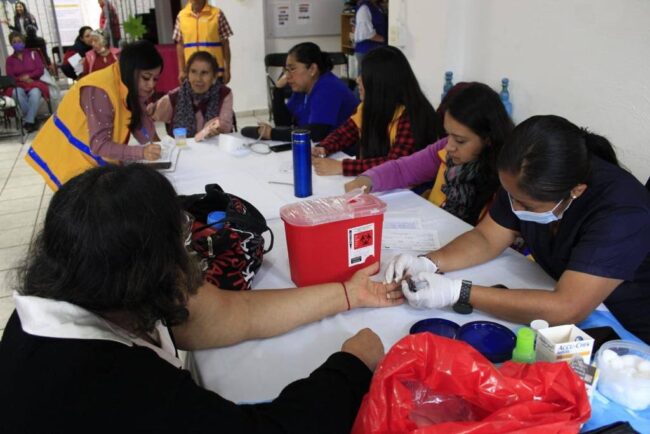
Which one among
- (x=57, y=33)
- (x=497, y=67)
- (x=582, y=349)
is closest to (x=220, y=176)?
(x=582, y=349)

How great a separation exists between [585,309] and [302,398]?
2.31ft

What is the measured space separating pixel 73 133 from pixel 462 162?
1835 millimetres

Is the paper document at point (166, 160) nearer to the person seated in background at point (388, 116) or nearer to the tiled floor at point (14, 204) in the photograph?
the tiled floor at point (14, 204)

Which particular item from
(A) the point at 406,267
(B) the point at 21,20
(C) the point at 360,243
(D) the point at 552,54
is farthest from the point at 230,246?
(B) the point at 21,20

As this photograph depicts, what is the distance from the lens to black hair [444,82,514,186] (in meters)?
1.81

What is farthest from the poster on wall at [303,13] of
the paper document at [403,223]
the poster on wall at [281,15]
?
the paper document at [403,223]

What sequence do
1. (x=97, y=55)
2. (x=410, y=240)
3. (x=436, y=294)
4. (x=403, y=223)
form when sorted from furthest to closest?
(x=97, y=55) < (x=403, y=223) < (x=410, y=240) < (x=436, y=294)

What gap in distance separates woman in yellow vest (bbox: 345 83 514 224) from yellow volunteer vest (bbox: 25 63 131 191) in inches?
49.7

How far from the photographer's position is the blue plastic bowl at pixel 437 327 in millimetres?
1118

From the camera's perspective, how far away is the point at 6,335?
0.84 meters

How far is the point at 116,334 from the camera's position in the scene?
811 millimetres

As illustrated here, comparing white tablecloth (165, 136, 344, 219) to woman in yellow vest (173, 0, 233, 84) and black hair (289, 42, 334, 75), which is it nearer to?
black hair (289, 42, 334, 75)

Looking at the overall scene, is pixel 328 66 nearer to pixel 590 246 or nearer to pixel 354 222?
pixel 354 222

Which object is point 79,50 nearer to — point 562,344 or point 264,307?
point 264,307
